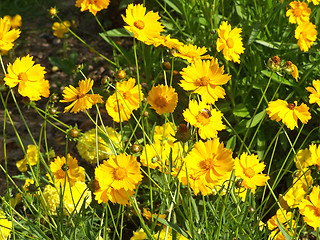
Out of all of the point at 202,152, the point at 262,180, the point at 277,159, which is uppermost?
the point at 202,152

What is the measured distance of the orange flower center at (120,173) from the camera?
3.70 feet

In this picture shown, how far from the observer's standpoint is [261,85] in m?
2.06

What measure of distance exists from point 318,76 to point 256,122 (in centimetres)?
38

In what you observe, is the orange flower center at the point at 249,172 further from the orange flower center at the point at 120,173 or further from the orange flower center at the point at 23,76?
the orange flower center at the point at 23,76

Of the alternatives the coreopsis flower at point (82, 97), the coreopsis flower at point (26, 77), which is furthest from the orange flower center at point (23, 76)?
the coreopsis flower at point (82, 97)

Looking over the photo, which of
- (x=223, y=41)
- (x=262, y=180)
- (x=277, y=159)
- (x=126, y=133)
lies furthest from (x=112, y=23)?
(x=262, y=180)

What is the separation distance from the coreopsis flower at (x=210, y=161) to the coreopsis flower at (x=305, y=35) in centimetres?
83

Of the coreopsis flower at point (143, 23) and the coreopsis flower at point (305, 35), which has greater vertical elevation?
the coreopsis flower at point (143, 23)

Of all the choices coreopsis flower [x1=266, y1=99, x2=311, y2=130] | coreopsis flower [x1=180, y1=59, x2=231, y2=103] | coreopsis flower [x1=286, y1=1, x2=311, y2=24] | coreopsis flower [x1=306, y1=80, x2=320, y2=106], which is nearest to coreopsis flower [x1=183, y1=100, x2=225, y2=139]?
coreopsis flower [x1=180, y1=59, x2=231, y2=103]

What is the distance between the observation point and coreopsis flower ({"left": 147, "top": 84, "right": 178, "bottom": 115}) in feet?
4.26

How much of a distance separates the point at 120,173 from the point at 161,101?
25cm

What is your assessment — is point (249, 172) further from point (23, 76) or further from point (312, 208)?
point (23, 76)

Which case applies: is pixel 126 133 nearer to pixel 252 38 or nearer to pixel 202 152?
pixel 252 38

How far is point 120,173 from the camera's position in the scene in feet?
3.70
